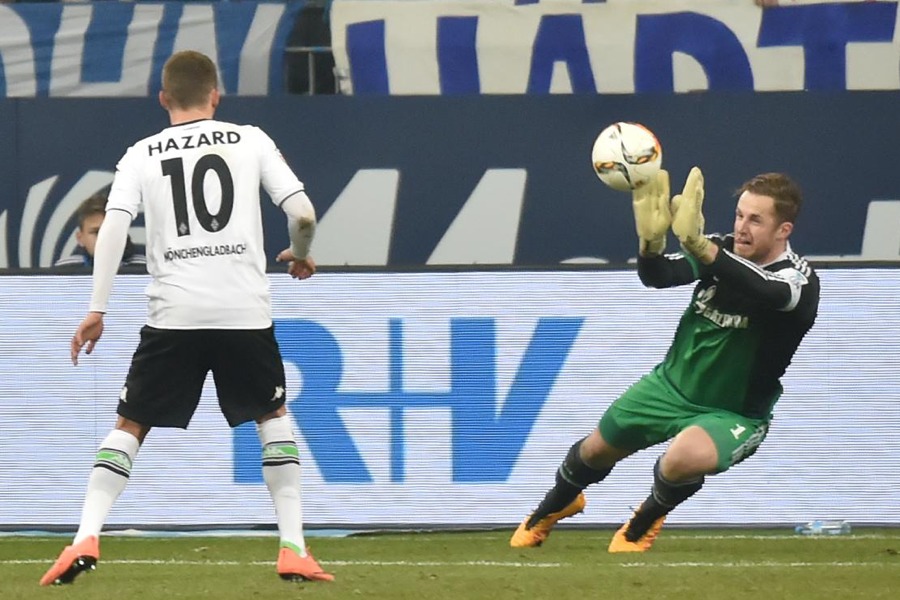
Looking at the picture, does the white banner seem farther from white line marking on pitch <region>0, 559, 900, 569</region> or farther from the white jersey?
the white jersey

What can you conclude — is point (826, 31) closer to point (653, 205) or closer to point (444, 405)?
point (444, 405)

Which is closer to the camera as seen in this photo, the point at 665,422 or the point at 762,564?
the point at 762,564

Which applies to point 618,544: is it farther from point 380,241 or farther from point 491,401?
point 380,241

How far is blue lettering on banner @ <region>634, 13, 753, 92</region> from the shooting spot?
38.7ft

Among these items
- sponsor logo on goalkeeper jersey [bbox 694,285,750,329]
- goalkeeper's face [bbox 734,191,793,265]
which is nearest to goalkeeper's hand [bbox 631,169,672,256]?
goalkeeper's face [bbox 734,191,793,265]

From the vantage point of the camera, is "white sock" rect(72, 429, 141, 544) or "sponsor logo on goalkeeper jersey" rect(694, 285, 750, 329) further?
"sponsor logo on goalkeeper jersey" rect(694, 285, 750, 329)

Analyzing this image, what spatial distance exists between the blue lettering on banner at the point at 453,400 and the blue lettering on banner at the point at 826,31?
12.9 ft

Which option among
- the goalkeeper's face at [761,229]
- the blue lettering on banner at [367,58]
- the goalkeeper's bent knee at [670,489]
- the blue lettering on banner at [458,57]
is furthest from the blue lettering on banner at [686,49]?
the goalkeeper's bent knee at [670,489]

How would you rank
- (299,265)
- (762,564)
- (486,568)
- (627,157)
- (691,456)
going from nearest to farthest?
(299,265) → (627,157) → (486,568) → (691,456) → (762,564)

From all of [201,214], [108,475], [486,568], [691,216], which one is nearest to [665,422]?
[486,568]

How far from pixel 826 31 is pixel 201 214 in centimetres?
685

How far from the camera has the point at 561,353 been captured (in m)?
8.61

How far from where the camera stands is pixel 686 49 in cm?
1179

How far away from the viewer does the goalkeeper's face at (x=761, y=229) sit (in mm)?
6781
